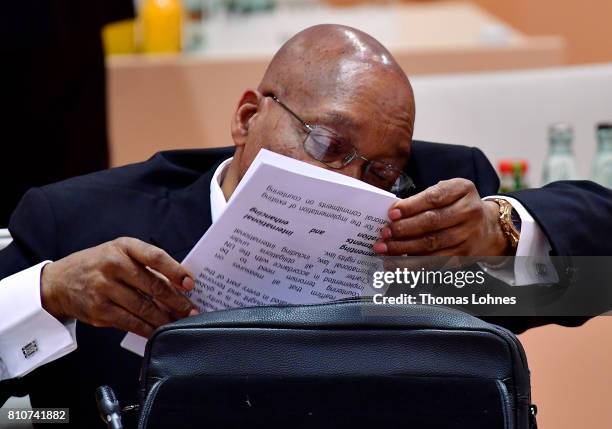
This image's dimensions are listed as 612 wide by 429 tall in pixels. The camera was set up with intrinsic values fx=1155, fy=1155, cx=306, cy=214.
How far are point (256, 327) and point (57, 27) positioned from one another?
1755mm

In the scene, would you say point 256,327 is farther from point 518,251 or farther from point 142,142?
point 142,142

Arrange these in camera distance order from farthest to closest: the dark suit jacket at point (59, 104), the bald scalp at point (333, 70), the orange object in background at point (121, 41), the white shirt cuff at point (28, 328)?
the orange object in background at point (121, 41)
the dark suit jacket at point (59, 104)
the bald scalp at point (333, 70)
the white shirt cuff at point (28, 328)

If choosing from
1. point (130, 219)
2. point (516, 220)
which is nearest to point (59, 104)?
point (130, 219)

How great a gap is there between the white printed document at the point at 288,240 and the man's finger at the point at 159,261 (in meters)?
0.02

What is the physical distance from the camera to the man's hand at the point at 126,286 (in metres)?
1.02

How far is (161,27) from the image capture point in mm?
3266

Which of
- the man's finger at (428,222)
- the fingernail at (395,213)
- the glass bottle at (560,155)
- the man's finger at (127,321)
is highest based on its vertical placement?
the fingernail at (395,213)

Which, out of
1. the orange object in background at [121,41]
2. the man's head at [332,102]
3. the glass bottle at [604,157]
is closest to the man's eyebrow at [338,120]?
the man's head at [332,102]

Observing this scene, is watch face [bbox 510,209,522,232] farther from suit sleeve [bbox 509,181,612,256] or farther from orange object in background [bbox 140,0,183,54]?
orange object in background [bbox 140,0,183,54]

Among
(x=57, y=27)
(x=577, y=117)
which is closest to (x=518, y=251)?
(x=577, y=117)

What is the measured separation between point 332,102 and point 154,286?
308 mm

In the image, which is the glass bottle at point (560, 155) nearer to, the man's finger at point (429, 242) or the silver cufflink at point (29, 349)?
the man's finger at point (429, 242)

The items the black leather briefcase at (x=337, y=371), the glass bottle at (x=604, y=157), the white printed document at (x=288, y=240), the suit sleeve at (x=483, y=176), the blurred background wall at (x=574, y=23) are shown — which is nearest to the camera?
the black leather briefcase at (x=337, y=371)

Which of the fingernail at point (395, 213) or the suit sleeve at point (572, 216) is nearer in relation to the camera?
the fingernail at point (395, 213)
